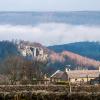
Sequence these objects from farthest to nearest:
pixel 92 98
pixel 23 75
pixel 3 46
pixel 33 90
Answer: pixel 3 46, pixel 23 75, pixel 33 90, pixel 92 98

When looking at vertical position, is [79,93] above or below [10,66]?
below

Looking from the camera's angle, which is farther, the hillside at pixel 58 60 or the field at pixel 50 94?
the hillside at pixel 58 60

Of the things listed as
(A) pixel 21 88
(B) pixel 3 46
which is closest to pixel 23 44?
(B) pixel 3 46

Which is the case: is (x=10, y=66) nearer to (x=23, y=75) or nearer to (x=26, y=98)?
(x=23, y=75)

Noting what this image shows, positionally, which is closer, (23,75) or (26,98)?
(26,98)

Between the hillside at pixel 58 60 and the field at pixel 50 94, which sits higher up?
the hillside at pixel 58 60

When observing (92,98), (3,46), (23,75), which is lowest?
(92,98)

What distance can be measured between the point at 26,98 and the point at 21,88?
1776 mm

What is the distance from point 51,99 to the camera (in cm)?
2127

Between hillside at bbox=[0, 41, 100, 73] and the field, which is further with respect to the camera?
hillside at bbox=[0, 41, 100, 73]

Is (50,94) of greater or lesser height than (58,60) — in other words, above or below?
below

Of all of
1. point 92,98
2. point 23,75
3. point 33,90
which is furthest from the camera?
point 23,75

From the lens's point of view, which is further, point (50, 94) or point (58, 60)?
point (58, 60)

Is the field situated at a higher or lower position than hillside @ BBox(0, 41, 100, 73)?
lower
